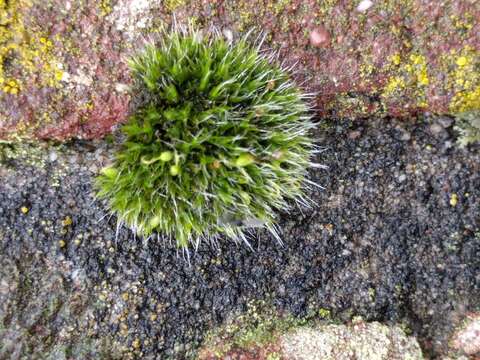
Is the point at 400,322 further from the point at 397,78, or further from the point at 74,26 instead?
the point at 74,26

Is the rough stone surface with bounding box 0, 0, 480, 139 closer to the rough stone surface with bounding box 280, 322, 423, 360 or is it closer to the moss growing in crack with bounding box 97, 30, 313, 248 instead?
the moss growing in crack with bounding box 97, 30, 313, 248

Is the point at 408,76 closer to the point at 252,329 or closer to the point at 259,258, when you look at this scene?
the point at 259,258

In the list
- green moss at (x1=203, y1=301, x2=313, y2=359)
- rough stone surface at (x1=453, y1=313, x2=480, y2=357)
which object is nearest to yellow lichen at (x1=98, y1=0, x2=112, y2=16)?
green moss at (x1=203, y1=301, x2=313, y2=359)

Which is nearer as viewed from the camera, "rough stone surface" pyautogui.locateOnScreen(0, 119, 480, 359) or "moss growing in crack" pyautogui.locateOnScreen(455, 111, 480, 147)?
"rough stone surface" pyautogui.locateOnScreen(0, 119, 480, 359)

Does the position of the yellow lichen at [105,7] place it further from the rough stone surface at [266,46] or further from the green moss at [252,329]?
the green moss at [252,329]

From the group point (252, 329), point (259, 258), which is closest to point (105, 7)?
point (259, 258)

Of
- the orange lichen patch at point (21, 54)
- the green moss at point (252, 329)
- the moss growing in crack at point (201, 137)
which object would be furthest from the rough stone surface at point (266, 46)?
the green moss at point (252, 329)

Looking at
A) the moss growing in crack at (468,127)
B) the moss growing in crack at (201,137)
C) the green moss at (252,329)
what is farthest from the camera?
the moss growing in crack at (468,127)
